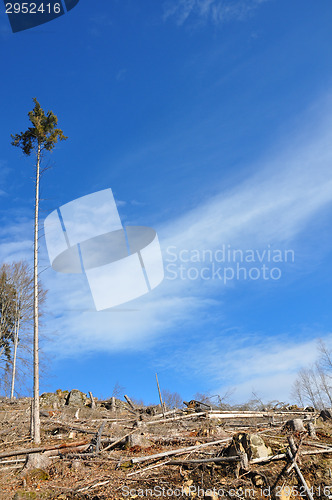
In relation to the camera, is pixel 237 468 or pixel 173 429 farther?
pixel 173 429

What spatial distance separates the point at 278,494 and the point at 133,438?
472 centimetres

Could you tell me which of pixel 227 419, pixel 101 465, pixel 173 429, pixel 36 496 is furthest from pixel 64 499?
pixel 227 419

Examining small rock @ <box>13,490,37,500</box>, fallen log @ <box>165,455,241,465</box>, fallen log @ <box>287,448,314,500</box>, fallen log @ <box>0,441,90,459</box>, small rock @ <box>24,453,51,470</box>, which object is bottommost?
fallen log @ <box>287,448,314,500</box>

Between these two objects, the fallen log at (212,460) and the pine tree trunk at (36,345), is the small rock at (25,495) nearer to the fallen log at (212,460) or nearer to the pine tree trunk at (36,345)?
the fallen log at (212,460)

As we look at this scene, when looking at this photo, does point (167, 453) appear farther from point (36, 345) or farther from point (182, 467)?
point (36, 345)

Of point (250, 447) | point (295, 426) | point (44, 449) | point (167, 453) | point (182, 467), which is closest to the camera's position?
point (250, 447)

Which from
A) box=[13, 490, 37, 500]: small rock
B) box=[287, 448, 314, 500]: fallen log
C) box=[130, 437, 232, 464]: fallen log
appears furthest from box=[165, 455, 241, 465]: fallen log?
box=[13, 490, 37, 500]: small rock

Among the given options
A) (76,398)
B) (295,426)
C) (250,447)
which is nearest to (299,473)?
(250,447)

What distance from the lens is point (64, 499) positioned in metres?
7.48

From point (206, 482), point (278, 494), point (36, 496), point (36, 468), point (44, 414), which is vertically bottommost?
point (278, 494)

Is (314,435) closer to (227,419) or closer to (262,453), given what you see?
(262,453)

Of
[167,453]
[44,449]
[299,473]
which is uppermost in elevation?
[44,449]

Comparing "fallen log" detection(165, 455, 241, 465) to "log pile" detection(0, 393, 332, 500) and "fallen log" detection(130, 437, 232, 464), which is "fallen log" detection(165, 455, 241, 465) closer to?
"log pile" detection(0, 393, 332, 500)

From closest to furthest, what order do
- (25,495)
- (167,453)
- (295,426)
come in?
(25,495), (167,453), (295,426)
